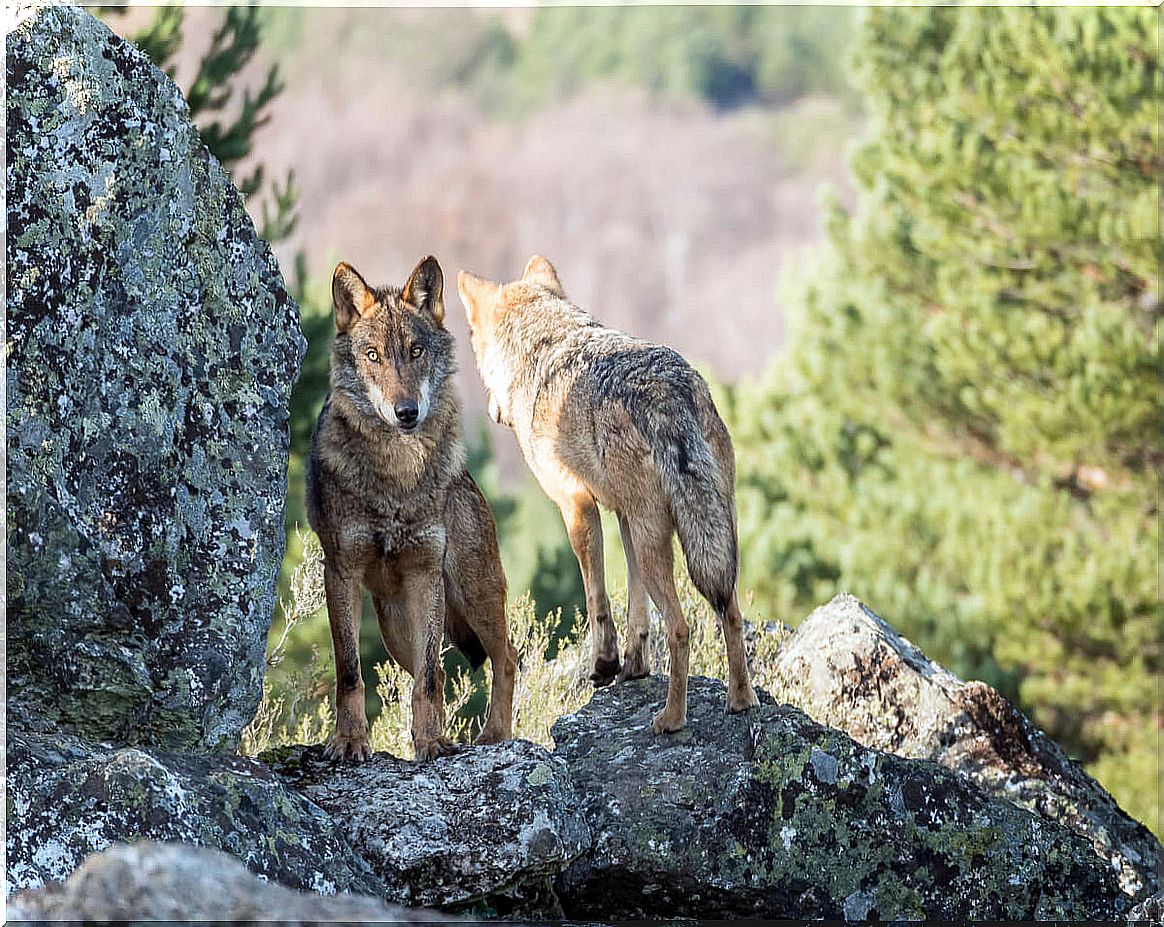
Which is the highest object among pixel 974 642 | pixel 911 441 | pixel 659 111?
pixel 659 111

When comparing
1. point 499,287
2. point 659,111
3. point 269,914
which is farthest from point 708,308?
point 269,914

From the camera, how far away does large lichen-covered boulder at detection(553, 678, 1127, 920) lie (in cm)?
590

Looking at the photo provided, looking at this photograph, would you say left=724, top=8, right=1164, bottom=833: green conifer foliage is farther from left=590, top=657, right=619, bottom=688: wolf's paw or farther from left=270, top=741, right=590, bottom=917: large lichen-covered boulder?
left=270, top=741, right=590, bottom=917: large lichen-covered boulder

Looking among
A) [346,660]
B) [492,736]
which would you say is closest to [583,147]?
[492,736]

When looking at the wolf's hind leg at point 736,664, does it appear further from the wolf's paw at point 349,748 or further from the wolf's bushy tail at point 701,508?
the wolf's paw at point 349,748

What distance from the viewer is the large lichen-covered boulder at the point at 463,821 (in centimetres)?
528

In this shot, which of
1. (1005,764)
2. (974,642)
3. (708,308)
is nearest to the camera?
(1005,764)

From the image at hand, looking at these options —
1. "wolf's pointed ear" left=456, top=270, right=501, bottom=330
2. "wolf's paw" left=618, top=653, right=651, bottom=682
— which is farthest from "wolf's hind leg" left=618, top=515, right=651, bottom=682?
"wolf's pointed ear" left=456, top=270, right=501, bottom=330

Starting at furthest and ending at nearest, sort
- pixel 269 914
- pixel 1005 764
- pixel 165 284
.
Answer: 1. pixel 1005 764
2. pixel 165 284
3. pixel 269 914

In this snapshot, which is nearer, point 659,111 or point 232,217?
point 232,217

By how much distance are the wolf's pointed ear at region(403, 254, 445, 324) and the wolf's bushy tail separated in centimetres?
109

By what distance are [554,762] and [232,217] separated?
2.31 m

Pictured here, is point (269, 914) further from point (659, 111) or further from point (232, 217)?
point (659, 111)

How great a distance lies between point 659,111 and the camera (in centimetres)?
6306
